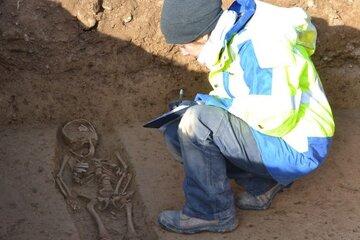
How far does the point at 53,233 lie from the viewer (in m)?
3.30

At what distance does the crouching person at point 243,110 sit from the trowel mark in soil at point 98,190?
0.26 m

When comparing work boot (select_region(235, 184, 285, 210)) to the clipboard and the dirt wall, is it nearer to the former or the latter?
the clipboard

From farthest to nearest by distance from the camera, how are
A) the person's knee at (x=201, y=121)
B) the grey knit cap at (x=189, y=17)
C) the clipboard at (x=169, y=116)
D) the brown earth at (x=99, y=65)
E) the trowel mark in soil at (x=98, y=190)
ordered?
the brown earth at (x=99, y=65)
the trowel mark in soil at (x=98, y=190)
the clipboard at (x=169, y=116)
the person's knee at (x=201, y=121)
the grey knit cap at (x=189, y=17)

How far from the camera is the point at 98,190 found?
12.5 ft

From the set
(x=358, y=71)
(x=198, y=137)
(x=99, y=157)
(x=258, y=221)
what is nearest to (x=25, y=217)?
(x=99, y=157)

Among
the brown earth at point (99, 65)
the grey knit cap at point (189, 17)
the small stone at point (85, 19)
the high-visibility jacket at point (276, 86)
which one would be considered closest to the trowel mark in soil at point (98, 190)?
the brown earth at point (99, 65)

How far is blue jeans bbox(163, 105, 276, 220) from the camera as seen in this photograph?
3.17 m

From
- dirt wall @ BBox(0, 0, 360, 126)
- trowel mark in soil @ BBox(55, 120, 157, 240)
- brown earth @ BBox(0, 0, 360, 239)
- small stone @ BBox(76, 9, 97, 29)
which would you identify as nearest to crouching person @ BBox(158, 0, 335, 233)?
trowel mark in soil @ BBox(55, 120, 157, 240)

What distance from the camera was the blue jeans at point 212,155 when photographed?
10.4 feet

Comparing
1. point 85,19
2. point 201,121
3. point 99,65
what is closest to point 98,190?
point 99,65

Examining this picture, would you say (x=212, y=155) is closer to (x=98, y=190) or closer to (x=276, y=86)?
(x=276, y=86)

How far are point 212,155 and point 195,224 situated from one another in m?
0.43

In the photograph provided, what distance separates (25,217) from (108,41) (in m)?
1.35

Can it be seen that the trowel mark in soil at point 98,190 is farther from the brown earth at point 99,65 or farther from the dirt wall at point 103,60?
the dirt wall at point 103,60
